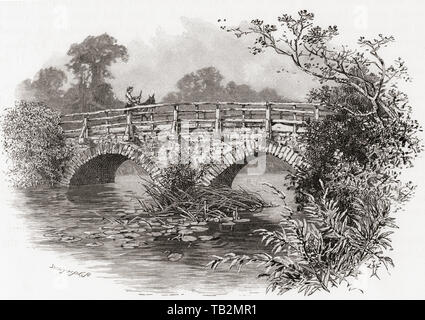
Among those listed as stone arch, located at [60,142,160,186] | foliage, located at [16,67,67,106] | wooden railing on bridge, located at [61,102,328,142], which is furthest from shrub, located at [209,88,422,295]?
foliage, located at [16,67,67,106]

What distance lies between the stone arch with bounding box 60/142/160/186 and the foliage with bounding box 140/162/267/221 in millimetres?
1180

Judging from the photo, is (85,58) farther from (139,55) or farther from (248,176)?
(248,176)

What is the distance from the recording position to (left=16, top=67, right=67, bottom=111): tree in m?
12.2

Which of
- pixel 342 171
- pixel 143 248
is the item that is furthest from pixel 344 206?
pixel 143 248

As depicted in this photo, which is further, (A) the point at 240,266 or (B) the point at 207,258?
(B) the point at 207,258

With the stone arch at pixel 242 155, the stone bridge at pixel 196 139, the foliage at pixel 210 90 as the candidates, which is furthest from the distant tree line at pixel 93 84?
the stone arch at pixel 242 155

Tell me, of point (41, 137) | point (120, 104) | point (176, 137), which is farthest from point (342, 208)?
point (120, 104)

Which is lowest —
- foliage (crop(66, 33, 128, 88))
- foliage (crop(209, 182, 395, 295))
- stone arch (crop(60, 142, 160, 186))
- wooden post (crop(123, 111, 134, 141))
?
foliage (crop(209, 182, 395, 295))

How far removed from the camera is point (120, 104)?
63.8 feet

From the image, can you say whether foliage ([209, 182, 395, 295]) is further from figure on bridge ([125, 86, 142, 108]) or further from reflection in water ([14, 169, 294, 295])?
figure on bridge ([125, 86, 142, 108])

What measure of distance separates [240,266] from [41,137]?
8.53 meters

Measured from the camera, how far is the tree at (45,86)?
39.9 feet

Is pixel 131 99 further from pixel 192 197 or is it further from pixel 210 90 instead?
pixel 192 197

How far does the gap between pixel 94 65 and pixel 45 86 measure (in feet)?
4.17
